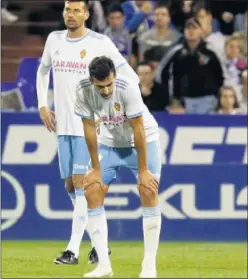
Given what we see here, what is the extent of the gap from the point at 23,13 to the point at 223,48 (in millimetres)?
3746

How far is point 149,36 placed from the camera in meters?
16.4

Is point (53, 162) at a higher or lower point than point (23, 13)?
lower

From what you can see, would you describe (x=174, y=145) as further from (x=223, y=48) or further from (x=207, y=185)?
(x=223, y=48)

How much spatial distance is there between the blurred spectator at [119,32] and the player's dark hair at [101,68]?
7.00 meters

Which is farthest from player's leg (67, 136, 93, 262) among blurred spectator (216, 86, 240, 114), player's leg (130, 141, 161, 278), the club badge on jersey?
blurred spectator (216, 86, 240, 114)

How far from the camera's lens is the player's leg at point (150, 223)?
984 cm

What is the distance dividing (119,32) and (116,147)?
6.53 m

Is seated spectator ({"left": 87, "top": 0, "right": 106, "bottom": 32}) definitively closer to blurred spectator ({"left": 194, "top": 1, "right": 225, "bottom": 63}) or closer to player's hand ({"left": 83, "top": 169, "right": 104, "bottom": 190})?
blurred spectator ({"left": 194, "top": 1, "right": 225, "bottom": 63})

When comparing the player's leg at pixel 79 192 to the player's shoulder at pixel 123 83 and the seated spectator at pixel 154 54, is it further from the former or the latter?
the seated spectator at pixel 154 54

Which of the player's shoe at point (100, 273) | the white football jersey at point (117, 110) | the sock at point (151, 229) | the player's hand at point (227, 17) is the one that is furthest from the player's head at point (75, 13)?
the player's hand at point (227, 17)

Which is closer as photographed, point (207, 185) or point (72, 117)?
point (72, 117)

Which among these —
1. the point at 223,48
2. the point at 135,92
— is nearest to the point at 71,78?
the point at 135,92

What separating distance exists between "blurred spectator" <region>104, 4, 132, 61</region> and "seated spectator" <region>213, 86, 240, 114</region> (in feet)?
5.84

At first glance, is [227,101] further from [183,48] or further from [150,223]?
[150,223]
